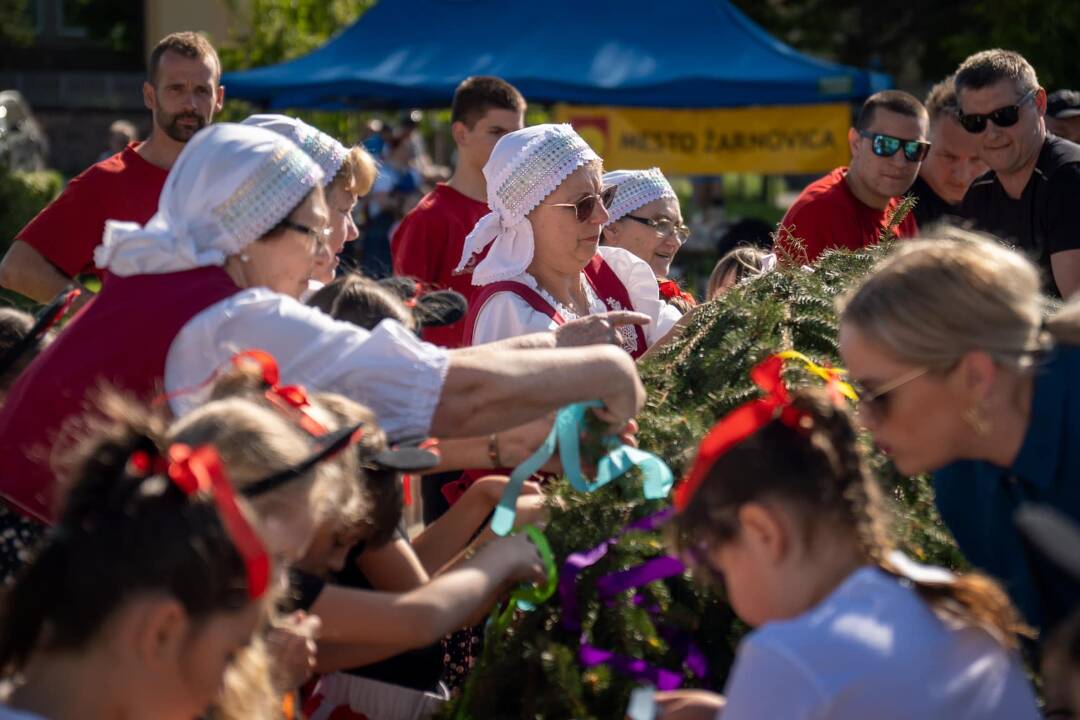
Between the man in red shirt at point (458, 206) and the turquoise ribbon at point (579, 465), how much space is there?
7.59 ft

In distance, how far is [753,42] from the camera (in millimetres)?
11922

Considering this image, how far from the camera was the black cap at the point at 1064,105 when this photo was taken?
707 centimetres

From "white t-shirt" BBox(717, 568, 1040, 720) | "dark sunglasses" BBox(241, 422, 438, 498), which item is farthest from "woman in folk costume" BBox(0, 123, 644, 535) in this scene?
"white t-shirt" BBox(717, 568, 1040, 720)

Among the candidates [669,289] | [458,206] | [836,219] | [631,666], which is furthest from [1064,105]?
[631,666]

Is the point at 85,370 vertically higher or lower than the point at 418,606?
higher

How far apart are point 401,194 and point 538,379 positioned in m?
12.4

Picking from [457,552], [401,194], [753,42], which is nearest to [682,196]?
[401,194]

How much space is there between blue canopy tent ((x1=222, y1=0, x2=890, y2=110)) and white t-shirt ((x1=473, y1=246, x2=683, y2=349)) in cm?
697

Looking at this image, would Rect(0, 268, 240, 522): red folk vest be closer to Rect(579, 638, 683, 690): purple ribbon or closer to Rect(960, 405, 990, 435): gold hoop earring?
Rect(579, 638, 683, 690): purple ribbon

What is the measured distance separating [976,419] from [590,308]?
2096mm

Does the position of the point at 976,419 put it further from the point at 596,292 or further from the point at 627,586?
the point at 596,292

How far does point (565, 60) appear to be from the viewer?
39.6 ft

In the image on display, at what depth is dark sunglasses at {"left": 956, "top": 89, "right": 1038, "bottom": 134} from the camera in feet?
18.3

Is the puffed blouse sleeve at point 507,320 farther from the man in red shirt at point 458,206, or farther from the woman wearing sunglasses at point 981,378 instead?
the woman wearing sunglasses at point 981,378
